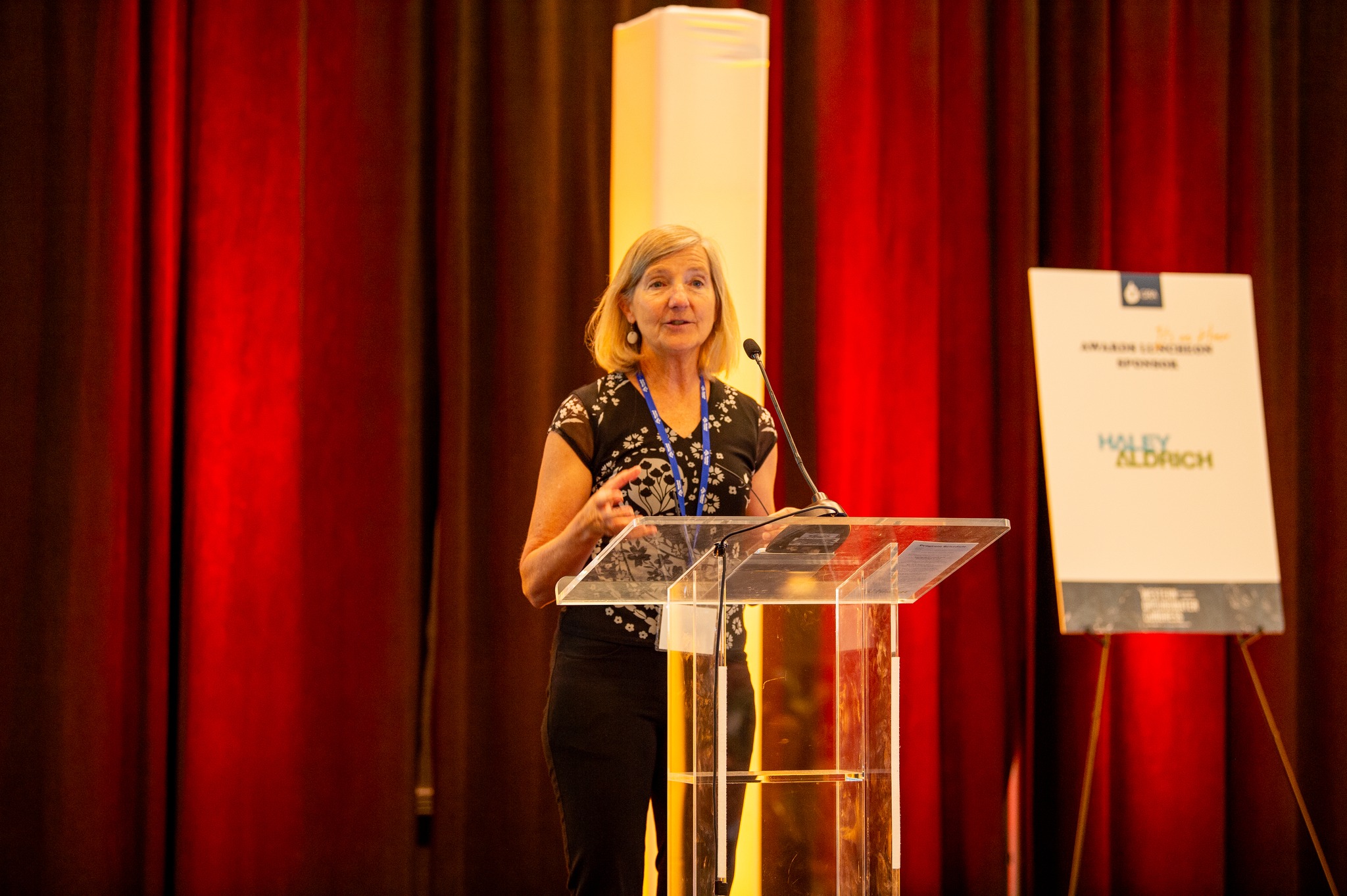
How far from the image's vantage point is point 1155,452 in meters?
3.25

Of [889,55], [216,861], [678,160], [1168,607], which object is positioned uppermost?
[889,55]

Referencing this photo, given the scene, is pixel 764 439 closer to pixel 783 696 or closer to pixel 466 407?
pixel 783 696

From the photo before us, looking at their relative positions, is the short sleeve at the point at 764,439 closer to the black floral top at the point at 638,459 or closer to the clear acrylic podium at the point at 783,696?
the black floral top at the point at 638,459

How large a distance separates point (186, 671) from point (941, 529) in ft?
7.83

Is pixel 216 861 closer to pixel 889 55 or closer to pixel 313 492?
pixel 313 492

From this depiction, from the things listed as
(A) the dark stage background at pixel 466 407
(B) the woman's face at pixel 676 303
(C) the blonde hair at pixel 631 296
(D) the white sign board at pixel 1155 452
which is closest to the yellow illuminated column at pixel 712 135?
(A) the dark stage background at pixel 466 407

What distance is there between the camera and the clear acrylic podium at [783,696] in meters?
1.51

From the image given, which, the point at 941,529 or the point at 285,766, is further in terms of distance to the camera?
the point at 285,766

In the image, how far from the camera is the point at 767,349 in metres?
3.60

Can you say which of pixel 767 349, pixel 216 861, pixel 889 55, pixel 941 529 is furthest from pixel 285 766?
pixel 889 55

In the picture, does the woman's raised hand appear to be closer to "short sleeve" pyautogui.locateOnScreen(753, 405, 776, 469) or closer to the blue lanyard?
the blue lanyard

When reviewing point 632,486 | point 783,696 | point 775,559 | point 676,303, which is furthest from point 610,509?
point 676,303

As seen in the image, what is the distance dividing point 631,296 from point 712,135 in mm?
1235

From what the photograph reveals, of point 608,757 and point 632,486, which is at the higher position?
point 632,486
